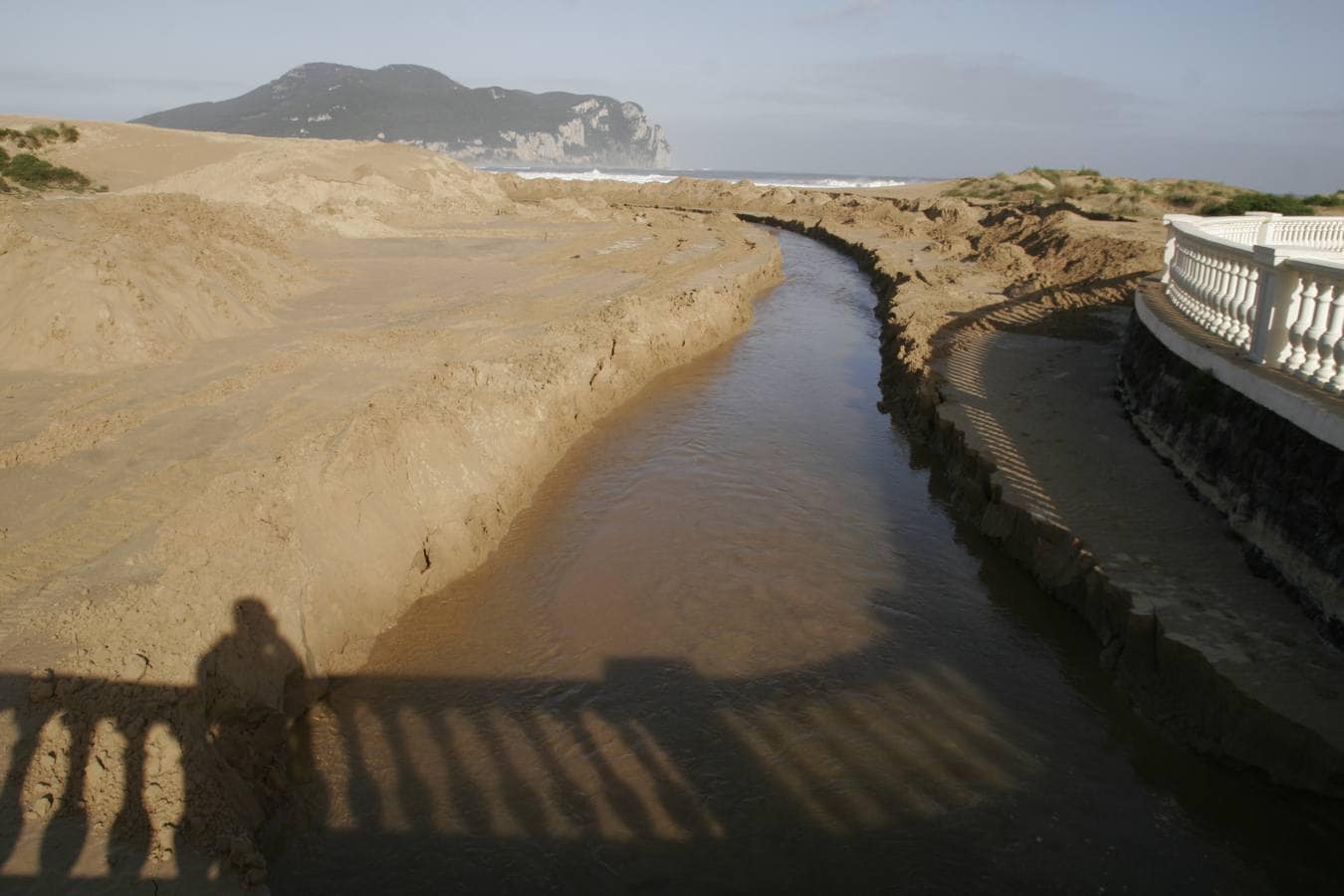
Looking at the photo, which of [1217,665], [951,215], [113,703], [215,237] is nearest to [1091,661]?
[1217,665]

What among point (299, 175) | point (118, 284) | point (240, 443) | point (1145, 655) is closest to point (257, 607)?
point (240, 443)

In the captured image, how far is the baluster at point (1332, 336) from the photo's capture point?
15.4ft

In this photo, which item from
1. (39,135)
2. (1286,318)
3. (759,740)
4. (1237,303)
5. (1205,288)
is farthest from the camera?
(39,135)

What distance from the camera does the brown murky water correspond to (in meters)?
3.93

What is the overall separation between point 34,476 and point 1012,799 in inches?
258

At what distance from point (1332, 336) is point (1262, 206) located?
76.4 ft

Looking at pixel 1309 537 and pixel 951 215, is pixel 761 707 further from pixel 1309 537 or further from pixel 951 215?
pixel 951 215

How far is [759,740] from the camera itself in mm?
4789

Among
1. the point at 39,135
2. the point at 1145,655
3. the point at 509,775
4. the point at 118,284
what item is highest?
the point at 39,135

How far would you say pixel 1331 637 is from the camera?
4.18 metres

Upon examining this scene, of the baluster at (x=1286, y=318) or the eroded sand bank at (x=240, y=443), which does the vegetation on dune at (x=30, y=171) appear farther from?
the baluster at (x=1286, y=318)

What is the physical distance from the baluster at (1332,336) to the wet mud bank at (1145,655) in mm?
1726

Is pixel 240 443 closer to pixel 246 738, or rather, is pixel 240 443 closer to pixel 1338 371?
pixel 246 738

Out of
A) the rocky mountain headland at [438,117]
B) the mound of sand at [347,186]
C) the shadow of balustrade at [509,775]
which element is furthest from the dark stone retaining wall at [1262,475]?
the rocky mountain headland at [438,117]
